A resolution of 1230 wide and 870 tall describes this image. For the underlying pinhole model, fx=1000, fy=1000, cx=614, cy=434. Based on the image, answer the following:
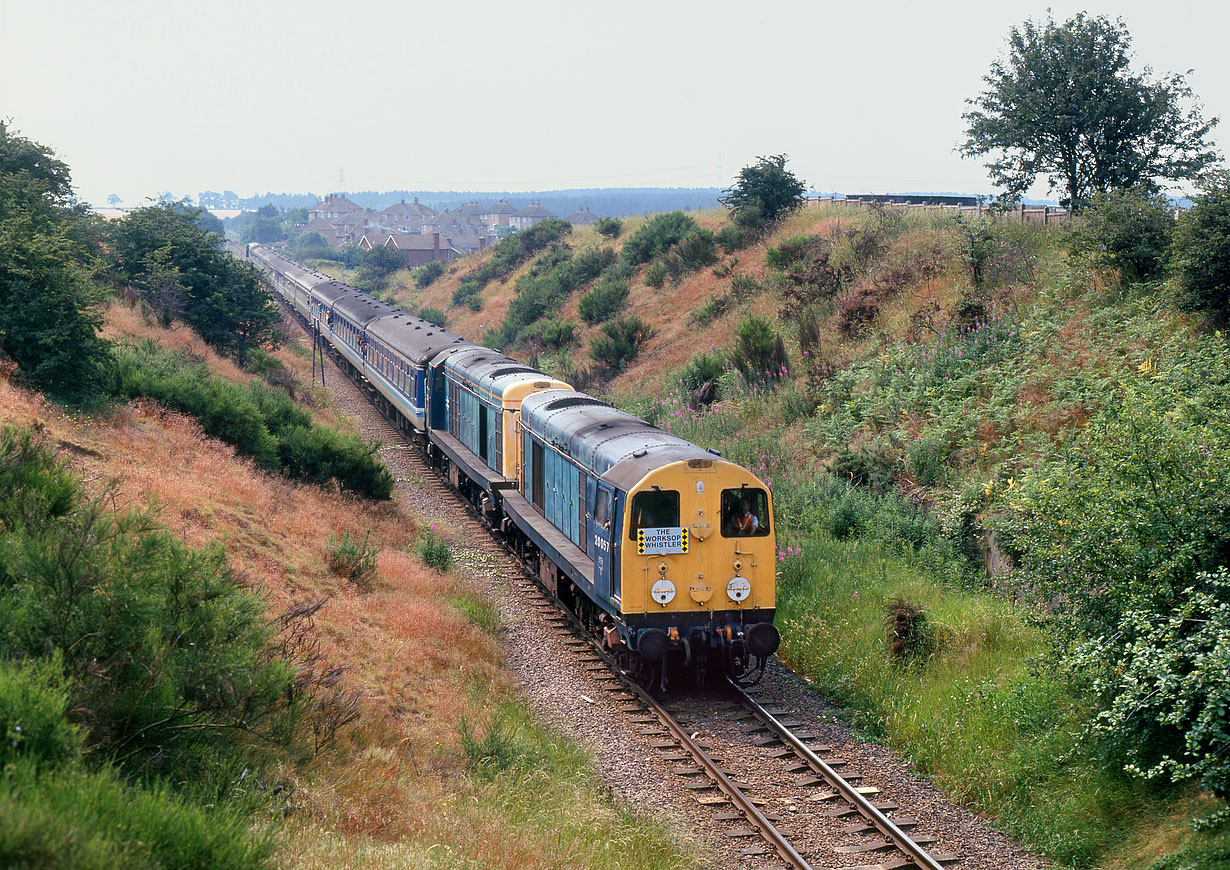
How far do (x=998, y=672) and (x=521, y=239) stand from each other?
216 feet

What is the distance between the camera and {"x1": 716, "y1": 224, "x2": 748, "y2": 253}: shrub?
48.8m

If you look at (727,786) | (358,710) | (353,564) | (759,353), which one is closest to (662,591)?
(727,786)

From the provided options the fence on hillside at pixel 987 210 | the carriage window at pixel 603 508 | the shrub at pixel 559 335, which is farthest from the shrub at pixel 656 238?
the carriage window at pixel 603 508

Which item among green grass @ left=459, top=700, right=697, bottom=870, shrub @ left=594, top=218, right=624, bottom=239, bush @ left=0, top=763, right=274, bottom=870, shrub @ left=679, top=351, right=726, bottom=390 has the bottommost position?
green grass @ left=459, top=700, right=697, bottom=870

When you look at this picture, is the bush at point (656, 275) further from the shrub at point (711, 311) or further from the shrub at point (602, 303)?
the shrub at point (711, 311)

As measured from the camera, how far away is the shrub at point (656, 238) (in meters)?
54.6

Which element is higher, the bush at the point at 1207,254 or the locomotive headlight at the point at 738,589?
the bush at the point at 1207,254

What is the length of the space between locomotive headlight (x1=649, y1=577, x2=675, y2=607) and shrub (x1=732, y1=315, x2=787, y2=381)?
17.2 meters

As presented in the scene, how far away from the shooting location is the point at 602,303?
50.5 meters

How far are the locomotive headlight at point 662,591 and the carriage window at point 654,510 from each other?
0.72 meters

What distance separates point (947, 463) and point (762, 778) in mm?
10707

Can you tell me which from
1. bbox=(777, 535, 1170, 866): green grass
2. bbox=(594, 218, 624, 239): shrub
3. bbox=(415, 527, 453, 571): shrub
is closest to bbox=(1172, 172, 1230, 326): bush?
bbox=(777, 535, 1170, 866): green grass

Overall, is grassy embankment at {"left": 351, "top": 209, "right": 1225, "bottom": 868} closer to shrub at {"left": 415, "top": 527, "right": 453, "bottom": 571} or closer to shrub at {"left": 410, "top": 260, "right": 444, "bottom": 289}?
shrub at {"left": 415, "top": 527, "right": 453, "bottom": 571}

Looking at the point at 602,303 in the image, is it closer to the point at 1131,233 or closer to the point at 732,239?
the point at 732,239
